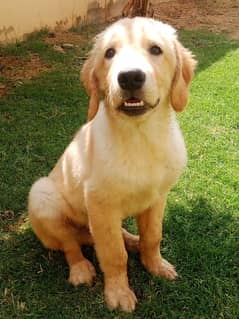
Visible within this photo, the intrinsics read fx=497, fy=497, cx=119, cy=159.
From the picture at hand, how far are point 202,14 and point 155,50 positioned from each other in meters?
7.62

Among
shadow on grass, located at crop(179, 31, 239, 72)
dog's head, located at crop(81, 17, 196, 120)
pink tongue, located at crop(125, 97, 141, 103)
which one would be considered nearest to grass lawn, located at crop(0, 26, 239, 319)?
shadow on grass, located at crop(179, 31, 239, 72)

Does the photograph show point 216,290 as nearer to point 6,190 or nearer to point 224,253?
point 224,253

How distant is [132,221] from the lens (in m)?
3.79

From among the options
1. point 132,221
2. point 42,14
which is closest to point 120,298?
point 132,221

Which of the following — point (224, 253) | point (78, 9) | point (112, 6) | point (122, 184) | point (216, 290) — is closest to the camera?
point (122, 184)

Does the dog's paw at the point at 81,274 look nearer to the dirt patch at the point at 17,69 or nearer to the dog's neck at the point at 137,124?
the dog's neck at the point at 137,124

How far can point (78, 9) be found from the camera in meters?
8.32

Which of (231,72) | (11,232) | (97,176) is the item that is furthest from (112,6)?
(97,176)

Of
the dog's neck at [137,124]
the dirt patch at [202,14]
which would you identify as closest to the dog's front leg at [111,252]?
the dog's neck at [137,124]

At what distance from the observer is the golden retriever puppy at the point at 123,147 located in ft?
8.52

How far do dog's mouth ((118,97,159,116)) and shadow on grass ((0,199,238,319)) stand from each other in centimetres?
118

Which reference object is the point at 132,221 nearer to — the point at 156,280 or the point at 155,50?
the point at 156,280

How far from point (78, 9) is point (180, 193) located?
5229mm

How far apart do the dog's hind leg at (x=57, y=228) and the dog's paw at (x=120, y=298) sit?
0.21 m
